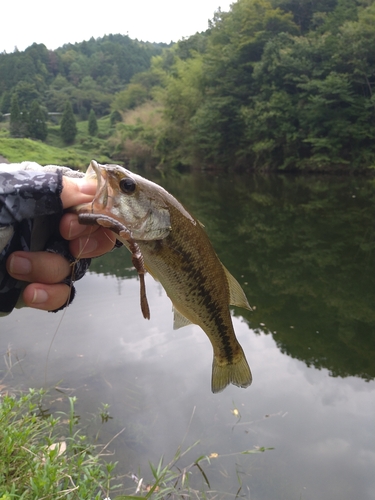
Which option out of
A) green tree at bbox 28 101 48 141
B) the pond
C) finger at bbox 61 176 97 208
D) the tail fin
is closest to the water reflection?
the pond

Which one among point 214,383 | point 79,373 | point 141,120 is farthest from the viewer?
point 141,120

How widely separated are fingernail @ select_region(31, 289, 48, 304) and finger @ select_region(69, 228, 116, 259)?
0.22 metres

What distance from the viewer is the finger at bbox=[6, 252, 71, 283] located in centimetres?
180

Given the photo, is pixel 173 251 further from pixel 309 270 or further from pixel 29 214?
pixel 309 270

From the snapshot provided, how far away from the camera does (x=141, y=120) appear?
66.1 m

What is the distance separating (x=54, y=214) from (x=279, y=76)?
42.9 m

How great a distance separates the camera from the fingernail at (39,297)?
1.87 m

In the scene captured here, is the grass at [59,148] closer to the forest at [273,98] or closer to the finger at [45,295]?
the forest at [273,98]

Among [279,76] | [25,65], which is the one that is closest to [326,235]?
[279,76]

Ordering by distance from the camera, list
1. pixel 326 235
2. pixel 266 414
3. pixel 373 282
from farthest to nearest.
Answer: pixel 326 235 < pixel 373 282 < pixel 266 414

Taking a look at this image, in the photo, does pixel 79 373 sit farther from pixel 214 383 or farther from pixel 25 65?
pixel 25 65

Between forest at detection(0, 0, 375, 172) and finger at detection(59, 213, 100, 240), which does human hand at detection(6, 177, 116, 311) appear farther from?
forest at detection(0, 0, 375, 172)

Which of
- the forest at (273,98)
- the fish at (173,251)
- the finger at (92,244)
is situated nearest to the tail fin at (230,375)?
the fish at (173,251)

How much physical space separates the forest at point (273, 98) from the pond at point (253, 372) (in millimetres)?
29343
